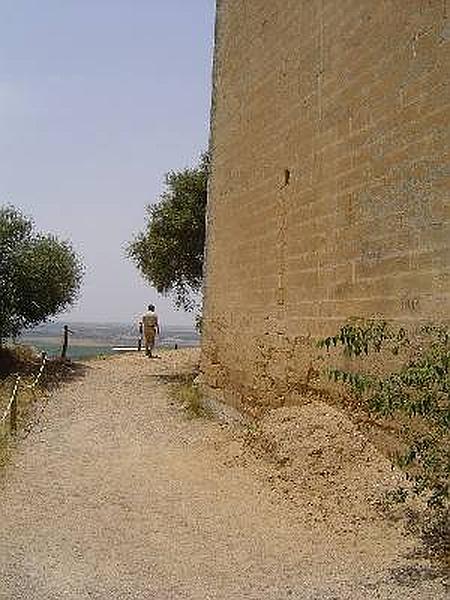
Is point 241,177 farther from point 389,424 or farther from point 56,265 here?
point 56,265

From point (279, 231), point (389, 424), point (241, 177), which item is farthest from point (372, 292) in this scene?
point (241, 177)

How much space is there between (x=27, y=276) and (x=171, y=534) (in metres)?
12.3

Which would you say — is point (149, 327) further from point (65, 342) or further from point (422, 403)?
point (422, 403)

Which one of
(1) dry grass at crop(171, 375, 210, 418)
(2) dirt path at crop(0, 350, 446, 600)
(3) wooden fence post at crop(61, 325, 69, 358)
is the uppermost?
(3) wooden fence post at crop(61, 325, 69, 358)

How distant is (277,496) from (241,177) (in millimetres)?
5863

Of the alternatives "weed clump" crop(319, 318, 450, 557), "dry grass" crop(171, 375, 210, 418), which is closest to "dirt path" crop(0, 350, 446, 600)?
"weed clump" crop(319, 318, 450, 557)

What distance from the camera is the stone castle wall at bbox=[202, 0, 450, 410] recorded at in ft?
21.5

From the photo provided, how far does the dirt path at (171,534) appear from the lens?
5.08 metres

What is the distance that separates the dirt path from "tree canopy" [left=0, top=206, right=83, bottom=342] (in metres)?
7.97

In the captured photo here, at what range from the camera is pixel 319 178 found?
8.65 meters

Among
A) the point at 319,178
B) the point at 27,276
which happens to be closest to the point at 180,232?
the point at 27,276

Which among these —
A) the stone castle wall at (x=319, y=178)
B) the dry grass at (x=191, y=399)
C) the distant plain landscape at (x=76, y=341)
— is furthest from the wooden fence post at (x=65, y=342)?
the stone castle wall at (x=319, y=178)

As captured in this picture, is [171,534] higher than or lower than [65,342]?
lower

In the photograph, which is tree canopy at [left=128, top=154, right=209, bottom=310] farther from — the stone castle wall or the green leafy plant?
the green leafy plant
